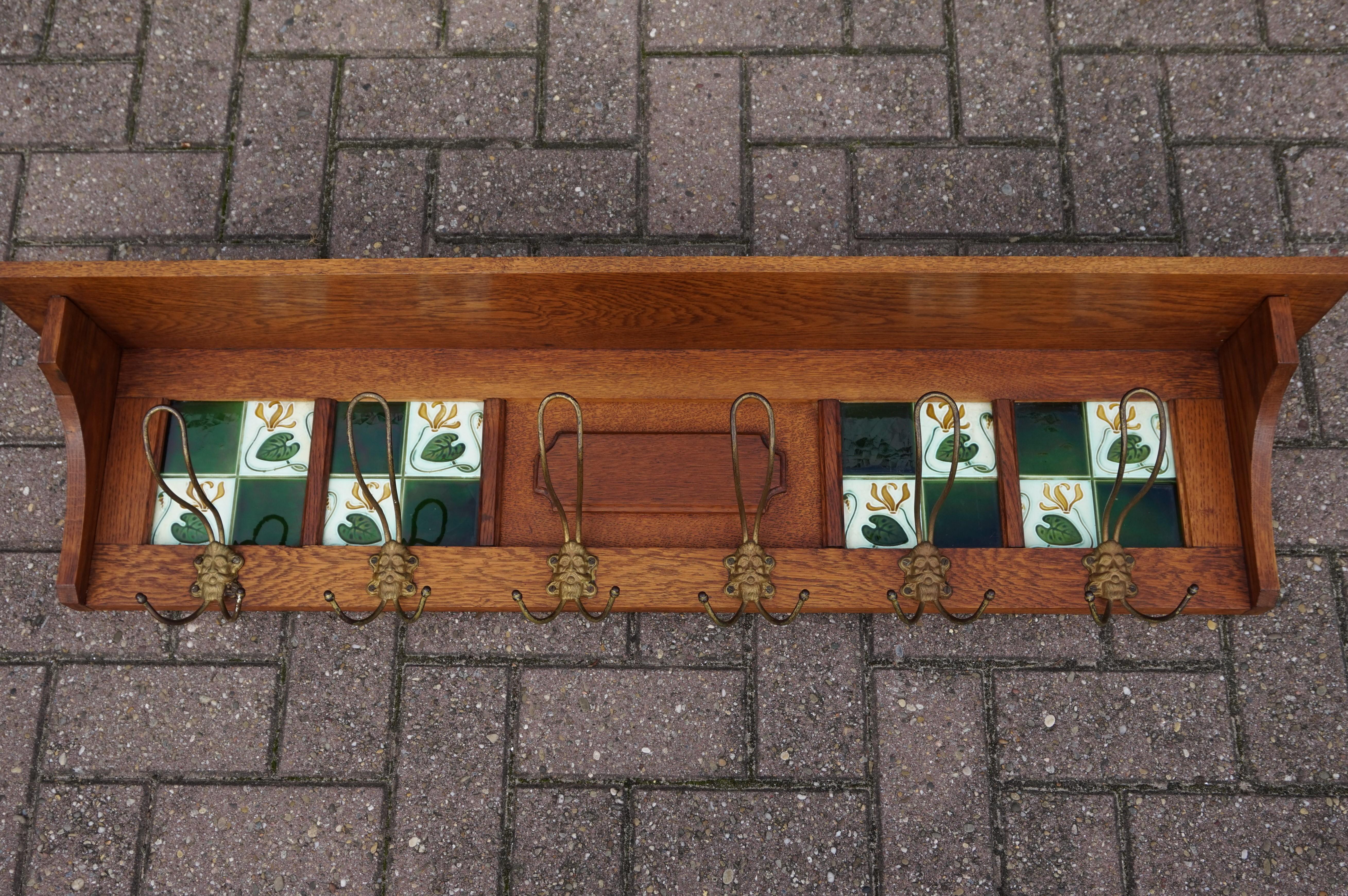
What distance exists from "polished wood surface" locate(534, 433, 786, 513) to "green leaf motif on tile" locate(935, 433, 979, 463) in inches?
11.5

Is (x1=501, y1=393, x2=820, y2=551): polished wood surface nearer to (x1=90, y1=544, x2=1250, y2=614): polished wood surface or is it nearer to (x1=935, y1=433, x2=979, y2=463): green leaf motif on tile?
(x1=90, y1=544, x2=1250, y2=614): polished wood surface

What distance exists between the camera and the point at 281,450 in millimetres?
1505

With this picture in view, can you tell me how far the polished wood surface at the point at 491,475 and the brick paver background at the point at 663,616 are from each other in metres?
0.29

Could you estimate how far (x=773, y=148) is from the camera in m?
1.78

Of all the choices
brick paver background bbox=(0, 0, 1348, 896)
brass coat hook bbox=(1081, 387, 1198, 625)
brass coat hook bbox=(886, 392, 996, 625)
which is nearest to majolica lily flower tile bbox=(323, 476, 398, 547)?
brick paver background bbox=(0, 0, 1348, 896)

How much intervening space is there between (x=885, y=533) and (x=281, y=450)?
1145 mm

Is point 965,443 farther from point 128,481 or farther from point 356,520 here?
point 128,481

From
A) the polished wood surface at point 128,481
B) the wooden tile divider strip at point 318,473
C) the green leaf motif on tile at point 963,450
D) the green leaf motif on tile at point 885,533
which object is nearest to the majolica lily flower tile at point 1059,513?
the green leaf motif on tile at point 963,450

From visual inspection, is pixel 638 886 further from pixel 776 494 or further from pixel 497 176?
pixel 497 176

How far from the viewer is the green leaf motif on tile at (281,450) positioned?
150 cm

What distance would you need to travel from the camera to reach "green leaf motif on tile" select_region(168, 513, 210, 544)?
1.49m

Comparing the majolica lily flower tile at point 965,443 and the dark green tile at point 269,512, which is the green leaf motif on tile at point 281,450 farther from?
the majolica lily flower tile at point 965,443

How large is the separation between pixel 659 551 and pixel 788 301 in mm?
495

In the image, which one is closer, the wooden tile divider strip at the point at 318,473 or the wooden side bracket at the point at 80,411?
the wooden side bracket at the point at 80,411
